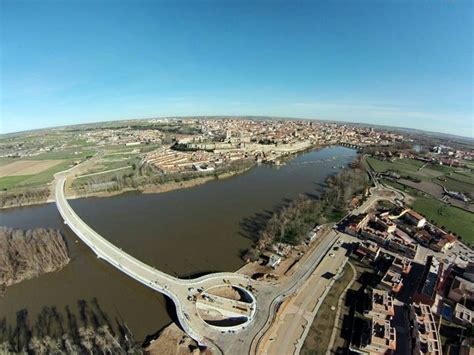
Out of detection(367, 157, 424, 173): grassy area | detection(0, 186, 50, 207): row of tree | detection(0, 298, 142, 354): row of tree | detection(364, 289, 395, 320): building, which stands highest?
detection(367, 157, 424, 173): grassy area

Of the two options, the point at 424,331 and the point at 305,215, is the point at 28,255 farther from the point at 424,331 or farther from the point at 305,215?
the point at 424,331

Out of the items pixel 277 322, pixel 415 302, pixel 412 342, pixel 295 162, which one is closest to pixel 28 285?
pixel 277 322

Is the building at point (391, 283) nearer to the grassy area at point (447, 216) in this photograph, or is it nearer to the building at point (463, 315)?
the building at point (463, 315)

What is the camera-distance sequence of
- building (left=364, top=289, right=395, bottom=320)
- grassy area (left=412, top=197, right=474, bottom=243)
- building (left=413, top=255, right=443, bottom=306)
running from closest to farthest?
building (left=364, top=289, right=395, bottom=320) → building (left=413, top=255, right=443, bottom=306) → grassy area (left=412, top=197, right=474, bottom=243)

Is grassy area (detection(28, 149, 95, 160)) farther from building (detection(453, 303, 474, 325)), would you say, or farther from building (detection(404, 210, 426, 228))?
building (detection(453, 303, 474, 325))

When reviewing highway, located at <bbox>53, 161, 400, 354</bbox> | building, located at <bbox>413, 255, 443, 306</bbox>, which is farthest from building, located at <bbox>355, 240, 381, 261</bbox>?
building, located at <bbox>413, 255, 443, 306</bbox>

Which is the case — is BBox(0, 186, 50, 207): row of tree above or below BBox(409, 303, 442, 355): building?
above

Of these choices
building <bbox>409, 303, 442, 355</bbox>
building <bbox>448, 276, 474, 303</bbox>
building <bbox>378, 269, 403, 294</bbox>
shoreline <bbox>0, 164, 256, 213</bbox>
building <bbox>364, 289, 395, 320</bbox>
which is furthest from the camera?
shoreline <bbox>0, 164, 256, 213</bbox>

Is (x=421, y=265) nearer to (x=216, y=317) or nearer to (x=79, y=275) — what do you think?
(x=216, y=317)
